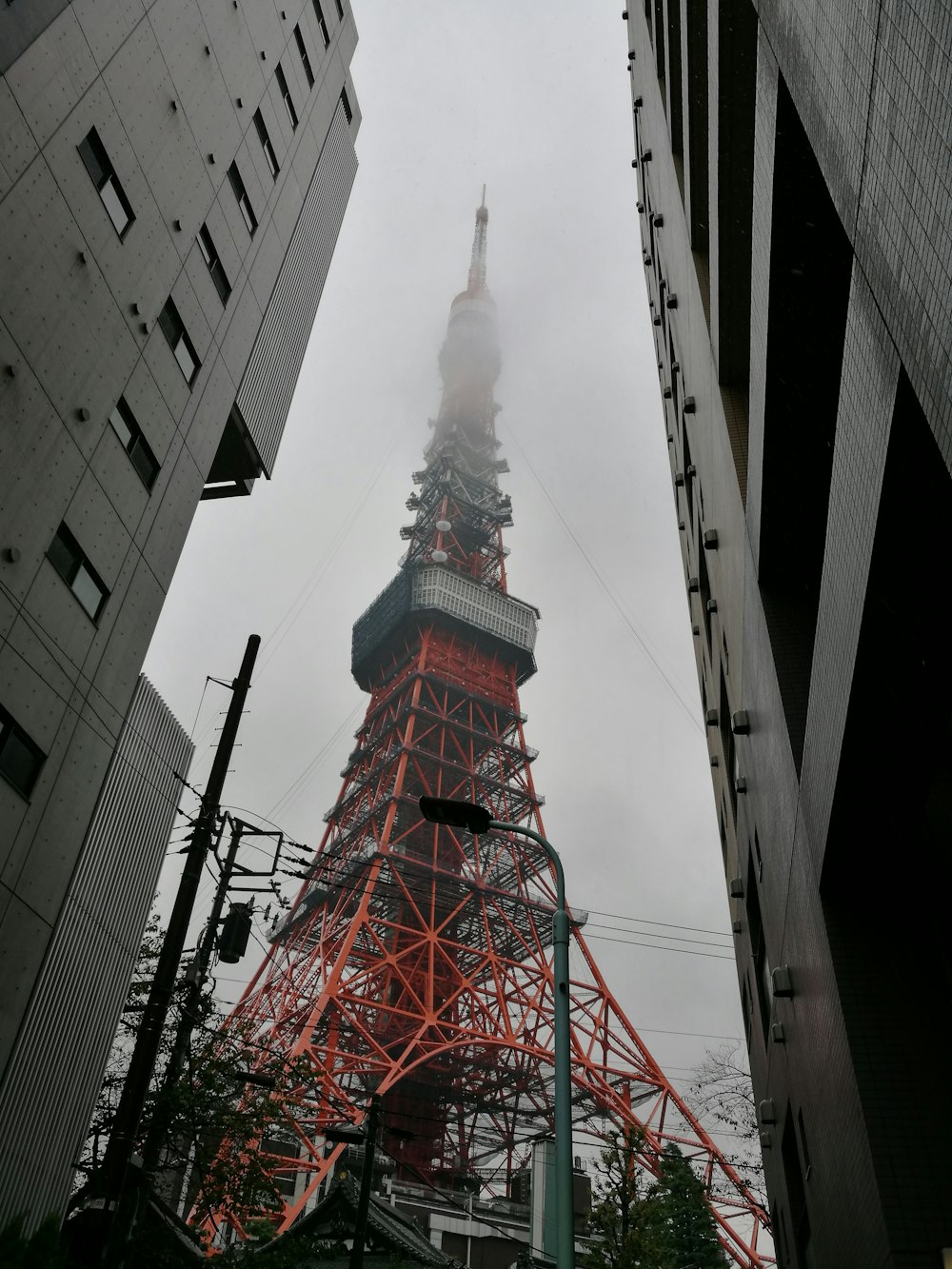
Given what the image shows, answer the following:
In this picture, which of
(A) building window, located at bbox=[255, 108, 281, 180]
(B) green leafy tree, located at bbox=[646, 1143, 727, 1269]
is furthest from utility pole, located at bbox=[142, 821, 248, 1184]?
(B) green leafy tree, located at bbox=[646, 1143, 727, 1269]

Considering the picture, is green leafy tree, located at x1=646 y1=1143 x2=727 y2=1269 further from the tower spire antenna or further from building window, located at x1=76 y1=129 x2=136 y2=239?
the tower spire antenna

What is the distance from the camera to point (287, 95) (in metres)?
21.2

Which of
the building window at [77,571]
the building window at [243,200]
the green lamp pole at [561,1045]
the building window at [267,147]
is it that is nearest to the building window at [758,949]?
the green lamp pole at [561,1045]

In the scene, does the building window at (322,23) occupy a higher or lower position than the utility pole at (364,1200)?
higher

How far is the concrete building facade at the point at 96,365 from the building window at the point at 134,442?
0.03 metres

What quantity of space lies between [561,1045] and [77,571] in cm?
939

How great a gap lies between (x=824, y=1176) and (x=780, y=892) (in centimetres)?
250

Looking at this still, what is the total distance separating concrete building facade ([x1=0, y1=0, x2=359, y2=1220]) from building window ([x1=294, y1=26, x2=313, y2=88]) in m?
2.52

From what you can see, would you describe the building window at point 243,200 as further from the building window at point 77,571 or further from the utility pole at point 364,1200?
the utility pole at point 364,1200

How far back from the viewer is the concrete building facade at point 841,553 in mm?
3764

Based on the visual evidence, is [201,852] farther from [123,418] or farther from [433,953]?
[433,953]

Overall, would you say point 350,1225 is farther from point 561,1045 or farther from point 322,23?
point 322,23

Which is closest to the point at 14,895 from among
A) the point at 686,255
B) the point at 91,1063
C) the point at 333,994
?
the point at 91,1063

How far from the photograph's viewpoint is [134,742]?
15.3m
